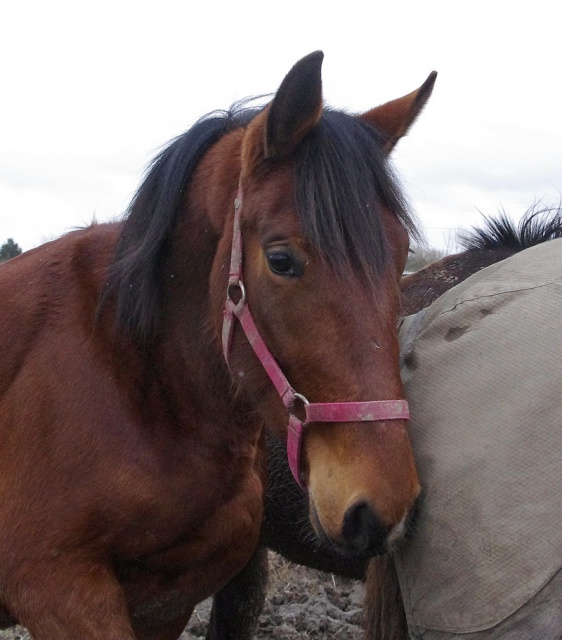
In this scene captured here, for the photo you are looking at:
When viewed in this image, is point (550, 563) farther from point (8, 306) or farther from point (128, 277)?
point (8, 306)

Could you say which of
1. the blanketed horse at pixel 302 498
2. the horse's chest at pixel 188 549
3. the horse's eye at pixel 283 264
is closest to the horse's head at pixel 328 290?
the horse's eye at pixel 283 264

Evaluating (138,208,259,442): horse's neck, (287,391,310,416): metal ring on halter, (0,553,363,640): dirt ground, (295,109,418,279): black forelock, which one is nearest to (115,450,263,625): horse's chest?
(138,208,259,442): horse's neck

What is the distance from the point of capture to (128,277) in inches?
107

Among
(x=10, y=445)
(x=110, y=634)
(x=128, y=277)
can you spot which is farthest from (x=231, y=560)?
(x=128, y=277)

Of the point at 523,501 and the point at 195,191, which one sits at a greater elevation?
the point at 195,191

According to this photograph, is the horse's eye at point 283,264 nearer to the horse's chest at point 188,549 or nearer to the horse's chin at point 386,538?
the horse's chin at point 386,538

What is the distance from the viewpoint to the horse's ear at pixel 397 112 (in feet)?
8.77

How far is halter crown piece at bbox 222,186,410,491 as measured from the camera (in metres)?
2.02

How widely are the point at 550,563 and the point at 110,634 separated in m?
1.31

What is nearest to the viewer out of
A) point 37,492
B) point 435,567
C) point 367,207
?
point 435,567

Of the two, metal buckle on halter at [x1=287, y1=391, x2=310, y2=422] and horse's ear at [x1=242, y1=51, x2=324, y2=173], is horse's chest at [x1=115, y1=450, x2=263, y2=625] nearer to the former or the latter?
metal buckle on halter at [x1=287, y1=391, x2=310, y2=422]

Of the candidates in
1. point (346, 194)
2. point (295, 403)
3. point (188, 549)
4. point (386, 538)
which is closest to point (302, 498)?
point (188, 549)

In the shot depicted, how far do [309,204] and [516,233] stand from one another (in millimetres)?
1710

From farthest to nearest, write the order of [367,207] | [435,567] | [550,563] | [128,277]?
[128,277] → [367,207] → [435,567] → [550,563]
